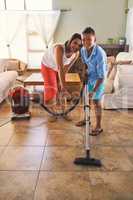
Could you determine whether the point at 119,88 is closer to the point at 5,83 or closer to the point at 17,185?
the point at 5,83

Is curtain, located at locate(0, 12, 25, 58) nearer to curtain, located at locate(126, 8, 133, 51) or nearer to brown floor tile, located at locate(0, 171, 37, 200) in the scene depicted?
curtain, located at locate(126, 8, 133, 51)

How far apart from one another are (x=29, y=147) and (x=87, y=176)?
32.7 inches

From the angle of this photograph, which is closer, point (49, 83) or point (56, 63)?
point (56, 63)

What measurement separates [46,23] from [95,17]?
1606 millimetres

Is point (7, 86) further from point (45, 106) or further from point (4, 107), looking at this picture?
point (45, 106)

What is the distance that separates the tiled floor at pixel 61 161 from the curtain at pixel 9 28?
4.76 m

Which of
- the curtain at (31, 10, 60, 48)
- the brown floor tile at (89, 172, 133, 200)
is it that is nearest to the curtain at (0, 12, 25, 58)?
the curtain at (31, 10, 60, 48)

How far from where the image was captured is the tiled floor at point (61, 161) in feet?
5.97

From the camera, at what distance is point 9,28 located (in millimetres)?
7453

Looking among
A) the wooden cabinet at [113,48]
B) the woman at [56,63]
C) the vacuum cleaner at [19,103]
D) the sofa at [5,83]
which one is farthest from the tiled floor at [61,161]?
the wooden cabinet at [113,48]

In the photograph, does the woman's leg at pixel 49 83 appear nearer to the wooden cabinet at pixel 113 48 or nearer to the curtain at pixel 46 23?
the wooden cabinet at pixel 113 48

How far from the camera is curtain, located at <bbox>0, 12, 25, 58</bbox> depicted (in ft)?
24.1

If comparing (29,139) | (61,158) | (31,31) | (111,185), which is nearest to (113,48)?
(31,31)

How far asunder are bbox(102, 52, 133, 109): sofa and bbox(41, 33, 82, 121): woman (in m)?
0.83
